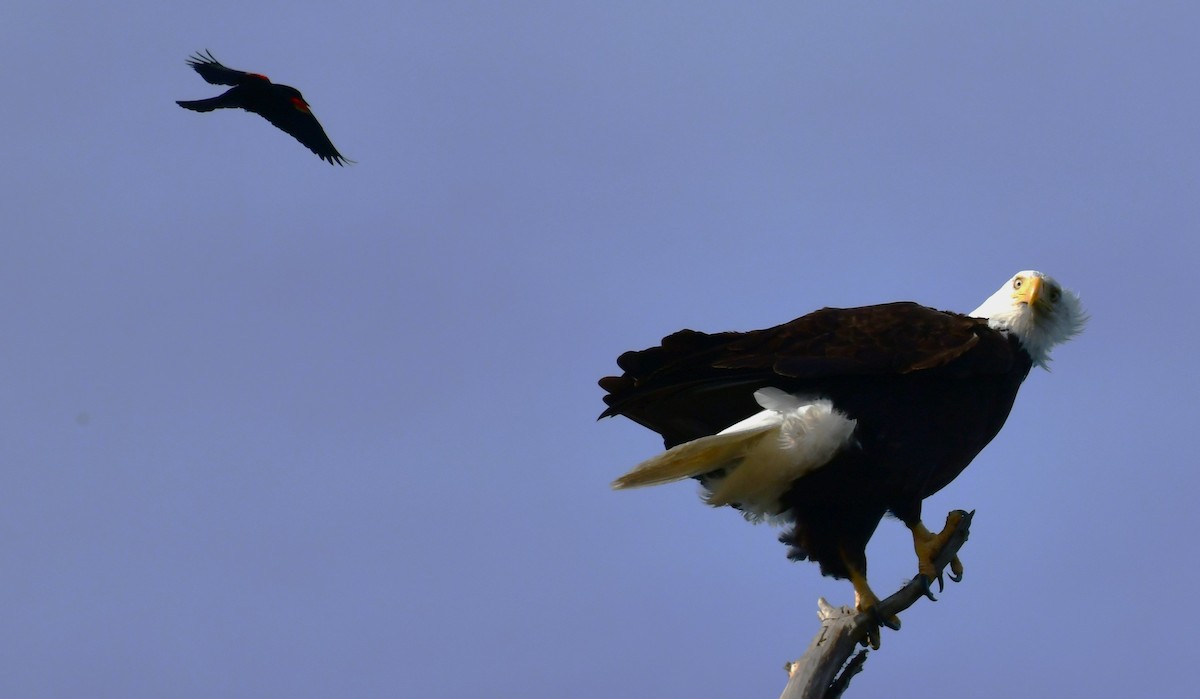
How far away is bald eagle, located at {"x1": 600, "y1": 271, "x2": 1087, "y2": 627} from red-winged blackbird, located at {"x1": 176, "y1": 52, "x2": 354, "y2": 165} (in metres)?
3.39

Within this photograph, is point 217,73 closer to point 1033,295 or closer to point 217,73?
point 217,73

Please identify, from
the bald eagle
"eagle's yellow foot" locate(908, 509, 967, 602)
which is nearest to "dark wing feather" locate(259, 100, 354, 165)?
the bald eagle

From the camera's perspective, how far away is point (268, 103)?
8.67 meters

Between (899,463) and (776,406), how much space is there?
52 centimetres

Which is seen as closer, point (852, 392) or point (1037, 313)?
point (852, 392)

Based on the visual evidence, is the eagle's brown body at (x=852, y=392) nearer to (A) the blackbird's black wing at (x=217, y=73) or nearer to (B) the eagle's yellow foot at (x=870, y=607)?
(B) the eagle's yellow foot at (x=870, y=607)

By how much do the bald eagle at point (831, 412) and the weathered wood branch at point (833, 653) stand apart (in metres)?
0.11

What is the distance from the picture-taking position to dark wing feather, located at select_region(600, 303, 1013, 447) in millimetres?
6016

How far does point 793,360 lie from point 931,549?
0.91 m

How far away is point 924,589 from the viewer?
5941mm

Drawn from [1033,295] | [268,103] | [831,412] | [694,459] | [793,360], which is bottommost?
[694,459]

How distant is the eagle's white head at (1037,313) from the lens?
663cm

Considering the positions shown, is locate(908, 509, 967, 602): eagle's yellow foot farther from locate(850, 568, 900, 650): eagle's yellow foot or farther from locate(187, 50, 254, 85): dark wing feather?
locate(187, 50, 254, 85): dark wing feather

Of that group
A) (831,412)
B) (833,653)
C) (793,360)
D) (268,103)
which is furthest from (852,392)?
(268,103)
